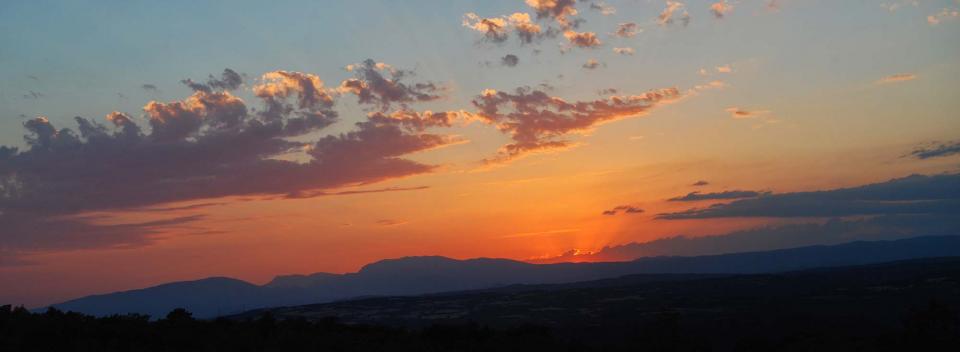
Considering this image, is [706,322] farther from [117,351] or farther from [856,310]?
[117,351]

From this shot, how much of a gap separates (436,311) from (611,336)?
172ft

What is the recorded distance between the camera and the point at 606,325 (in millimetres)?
80812

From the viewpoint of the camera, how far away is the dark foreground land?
35.5 meters

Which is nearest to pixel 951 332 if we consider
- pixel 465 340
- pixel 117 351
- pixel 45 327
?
pixel 465 340

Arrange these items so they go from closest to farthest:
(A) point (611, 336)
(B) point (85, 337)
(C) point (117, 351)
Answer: (C) point (117, 351)
(B) point (85, 337)
(A) point (611, 336)

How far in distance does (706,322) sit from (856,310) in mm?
17012

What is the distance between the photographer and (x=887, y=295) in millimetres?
93938

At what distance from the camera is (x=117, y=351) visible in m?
30.5

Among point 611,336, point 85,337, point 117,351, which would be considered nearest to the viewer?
point 117,351

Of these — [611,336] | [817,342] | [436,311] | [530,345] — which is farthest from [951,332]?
[436,311]

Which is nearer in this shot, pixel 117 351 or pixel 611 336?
pixel 117 351

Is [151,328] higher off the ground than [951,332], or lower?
higher

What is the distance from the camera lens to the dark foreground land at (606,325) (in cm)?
3547

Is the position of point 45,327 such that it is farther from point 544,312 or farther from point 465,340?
point 544,312
